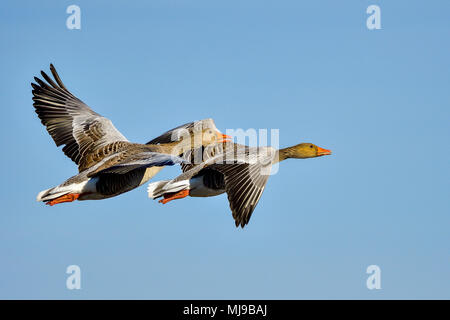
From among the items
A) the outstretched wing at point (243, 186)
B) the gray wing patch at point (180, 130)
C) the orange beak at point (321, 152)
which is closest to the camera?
the outstretched wing at point (243, 186)

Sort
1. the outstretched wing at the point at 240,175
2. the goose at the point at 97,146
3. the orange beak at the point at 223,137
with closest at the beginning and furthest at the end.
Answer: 1. the outstretched wing at the point at 240,175
2. the goose at the point at 97,146
3. the orange beak at the point at 223,137

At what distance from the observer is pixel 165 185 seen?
51.8 feet

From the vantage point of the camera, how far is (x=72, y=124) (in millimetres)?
19609

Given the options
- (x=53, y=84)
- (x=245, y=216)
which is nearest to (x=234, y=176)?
(x=245, y=216)

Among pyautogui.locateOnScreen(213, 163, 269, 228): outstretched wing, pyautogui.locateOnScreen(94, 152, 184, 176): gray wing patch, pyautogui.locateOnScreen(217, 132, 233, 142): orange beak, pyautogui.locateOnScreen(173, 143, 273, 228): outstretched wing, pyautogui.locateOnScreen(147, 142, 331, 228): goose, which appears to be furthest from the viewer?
pyautogui.locateOnScreen(217, 132, 233, 142): orange beak

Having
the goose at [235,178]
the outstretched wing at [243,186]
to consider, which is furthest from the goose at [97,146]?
the outstretched wing at [243,186]

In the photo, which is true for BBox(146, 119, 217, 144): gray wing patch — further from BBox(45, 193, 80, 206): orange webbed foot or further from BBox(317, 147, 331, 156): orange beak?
BBox(45, 193, 80, 206): orange webbed foot

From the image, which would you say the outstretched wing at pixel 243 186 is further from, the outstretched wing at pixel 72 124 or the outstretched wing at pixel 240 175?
the outstretched wing at pixel 72 124

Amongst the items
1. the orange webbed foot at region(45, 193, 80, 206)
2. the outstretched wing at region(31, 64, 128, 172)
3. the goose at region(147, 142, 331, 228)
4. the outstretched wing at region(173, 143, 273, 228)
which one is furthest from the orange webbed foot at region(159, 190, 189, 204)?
the outstretched wing at region(31, 64, 128, 172)

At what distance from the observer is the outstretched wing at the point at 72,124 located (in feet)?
59.9

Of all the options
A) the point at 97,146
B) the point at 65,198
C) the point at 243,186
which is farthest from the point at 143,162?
the point at 97,146

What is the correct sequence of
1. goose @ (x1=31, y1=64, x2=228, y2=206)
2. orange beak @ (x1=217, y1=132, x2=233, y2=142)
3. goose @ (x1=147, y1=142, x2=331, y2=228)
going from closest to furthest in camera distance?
goose @ (x1=147, y1=142, x2=331, y2=228) < goose @ (x1=31, y1=64, x2=228, y2=206) < orange beak @ (x1=217, y1=132, x2=233, y2=142)

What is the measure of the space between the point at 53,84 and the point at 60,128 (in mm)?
1923

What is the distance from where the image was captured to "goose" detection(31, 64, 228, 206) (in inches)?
617
